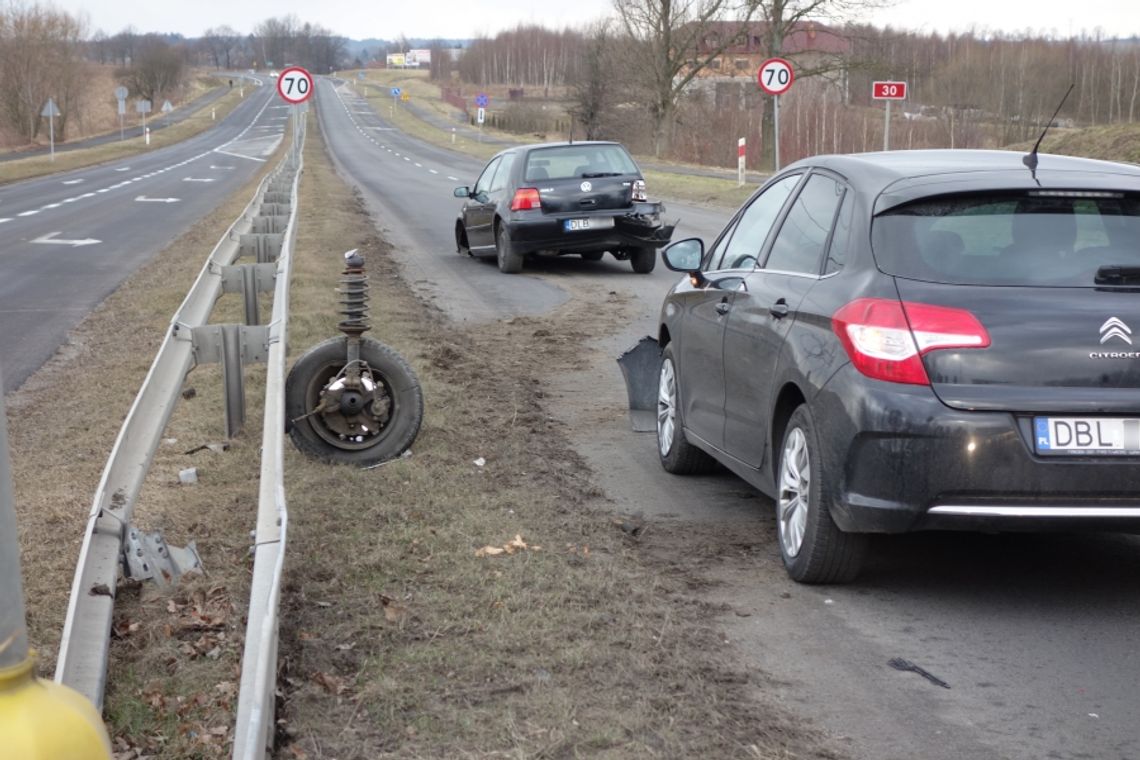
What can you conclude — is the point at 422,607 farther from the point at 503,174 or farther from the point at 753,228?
the point at 503,174

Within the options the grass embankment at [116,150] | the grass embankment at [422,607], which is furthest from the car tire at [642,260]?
the grass embankment at [116,150]

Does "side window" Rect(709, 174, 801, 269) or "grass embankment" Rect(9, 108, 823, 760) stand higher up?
"side window" Rect(709, 174, 801, 269)

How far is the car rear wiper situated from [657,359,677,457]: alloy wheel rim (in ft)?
8.65

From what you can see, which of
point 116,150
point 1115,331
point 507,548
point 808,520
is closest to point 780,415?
point 808,520

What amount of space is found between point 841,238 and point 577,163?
11928 millimetres

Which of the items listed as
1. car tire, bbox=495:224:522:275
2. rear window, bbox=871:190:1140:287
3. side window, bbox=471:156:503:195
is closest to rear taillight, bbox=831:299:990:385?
rear window, bbox=871:190:1140:287

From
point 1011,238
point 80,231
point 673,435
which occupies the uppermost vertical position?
point 1011,238

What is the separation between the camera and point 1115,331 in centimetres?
475

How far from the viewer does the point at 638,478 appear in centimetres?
725

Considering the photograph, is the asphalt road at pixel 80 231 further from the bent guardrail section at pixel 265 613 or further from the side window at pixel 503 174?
the bent guardrail section at pixel 265 613

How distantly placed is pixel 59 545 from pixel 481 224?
1278 cm

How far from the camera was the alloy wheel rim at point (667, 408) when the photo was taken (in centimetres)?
727

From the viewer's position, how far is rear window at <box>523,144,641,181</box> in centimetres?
1705

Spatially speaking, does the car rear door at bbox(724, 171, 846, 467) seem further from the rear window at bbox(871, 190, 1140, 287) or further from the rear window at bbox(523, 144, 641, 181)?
the rear window at bbox(523, 144, 641, 181)
